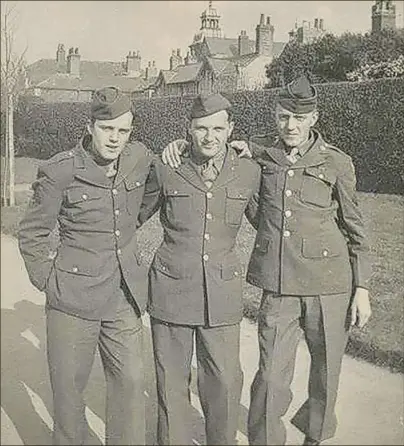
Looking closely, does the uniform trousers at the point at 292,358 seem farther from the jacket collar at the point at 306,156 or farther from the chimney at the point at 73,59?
the chimney at the point at 73,59

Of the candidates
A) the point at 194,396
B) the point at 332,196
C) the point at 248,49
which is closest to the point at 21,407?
the point at 194,396

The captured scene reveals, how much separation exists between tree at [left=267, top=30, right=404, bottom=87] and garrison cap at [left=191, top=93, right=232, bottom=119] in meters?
0.31

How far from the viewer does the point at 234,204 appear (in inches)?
92.0

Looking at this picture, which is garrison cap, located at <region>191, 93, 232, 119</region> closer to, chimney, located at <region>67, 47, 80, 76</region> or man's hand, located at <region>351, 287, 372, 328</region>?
chimney, located at <region>67, 47, 80, 76</region>

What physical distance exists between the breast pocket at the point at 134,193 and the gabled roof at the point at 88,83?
273 millimetres

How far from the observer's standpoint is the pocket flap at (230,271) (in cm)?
233

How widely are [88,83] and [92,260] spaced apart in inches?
20.8

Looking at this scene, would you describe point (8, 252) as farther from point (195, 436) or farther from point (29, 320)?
point (195, 436)

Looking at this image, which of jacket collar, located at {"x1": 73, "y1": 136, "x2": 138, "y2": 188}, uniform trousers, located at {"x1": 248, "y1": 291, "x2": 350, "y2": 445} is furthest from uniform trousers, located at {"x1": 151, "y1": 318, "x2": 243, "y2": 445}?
jacket collar, located at {"x1": 73, "y1": 136, "x2": 138, "y2": 188}

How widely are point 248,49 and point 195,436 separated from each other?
121 cm

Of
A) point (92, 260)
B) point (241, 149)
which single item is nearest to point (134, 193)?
point (92, 260)

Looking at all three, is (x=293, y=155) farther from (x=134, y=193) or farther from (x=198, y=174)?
(x=134, y=193)

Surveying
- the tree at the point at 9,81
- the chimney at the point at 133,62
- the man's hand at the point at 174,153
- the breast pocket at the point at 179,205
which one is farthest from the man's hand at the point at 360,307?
the tree at the point at 9,81

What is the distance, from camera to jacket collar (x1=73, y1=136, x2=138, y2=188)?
7.26 feet
